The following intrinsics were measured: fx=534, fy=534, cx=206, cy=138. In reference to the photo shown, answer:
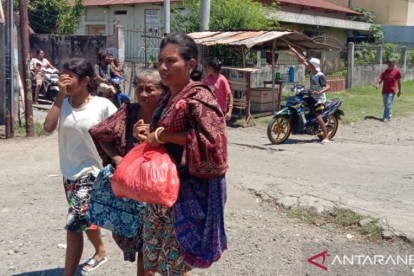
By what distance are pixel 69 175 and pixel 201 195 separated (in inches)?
46.9

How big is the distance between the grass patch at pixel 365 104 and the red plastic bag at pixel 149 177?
389 inches

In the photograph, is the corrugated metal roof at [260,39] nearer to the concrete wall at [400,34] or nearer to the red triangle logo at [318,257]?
the red triangle logo at [318,257]

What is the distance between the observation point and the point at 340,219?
488cm

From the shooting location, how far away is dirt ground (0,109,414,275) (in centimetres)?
395

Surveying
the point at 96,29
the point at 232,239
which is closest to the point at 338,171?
the point at 232,239

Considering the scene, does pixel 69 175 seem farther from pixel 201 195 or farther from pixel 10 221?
pixel 10 221

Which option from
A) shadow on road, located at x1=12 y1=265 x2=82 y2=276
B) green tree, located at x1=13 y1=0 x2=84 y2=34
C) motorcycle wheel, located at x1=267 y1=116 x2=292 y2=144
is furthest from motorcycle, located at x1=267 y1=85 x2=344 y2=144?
green tree, located at x1=13 y1=0 x2=84 y2=34

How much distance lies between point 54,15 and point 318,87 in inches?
652

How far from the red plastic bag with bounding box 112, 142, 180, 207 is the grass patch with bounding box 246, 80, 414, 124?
32.4 ft

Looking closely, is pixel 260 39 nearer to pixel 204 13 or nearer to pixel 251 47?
pixel 251 47

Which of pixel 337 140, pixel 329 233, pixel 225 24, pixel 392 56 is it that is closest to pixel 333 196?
pixel 329 233

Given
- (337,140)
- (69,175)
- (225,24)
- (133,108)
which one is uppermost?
(225,24)

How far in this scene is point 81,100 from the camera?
3553 mm

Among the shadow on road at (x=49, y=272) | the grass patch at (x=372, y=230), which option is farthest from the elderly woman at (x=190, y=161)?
the grass patch at (x=372, y=230)
